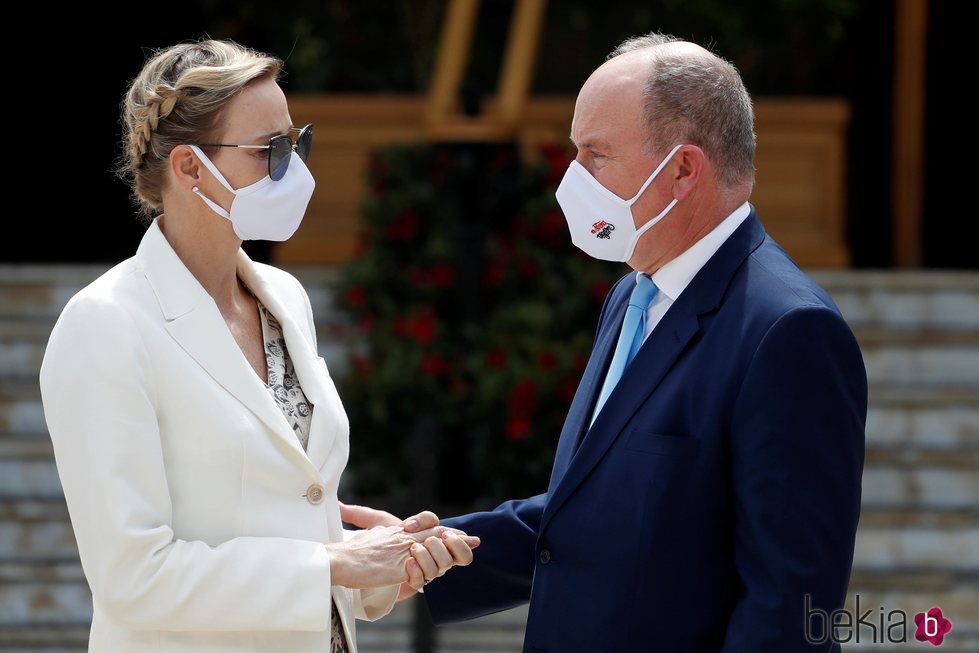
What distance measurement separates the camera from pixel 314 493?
2.45 m

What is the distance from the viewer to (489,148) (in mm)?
6512

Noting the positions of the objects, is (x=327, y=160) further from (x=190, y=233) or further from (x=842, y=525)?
(x=842, y=525)

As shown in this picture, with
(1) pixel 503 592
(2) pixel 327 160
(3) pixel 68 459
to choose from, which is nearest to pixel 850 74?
(2) pixel 327 160

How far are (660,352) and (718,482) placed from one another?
0.27 metres

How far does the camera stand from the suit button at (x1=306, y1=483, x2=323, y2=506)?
2.44 metres

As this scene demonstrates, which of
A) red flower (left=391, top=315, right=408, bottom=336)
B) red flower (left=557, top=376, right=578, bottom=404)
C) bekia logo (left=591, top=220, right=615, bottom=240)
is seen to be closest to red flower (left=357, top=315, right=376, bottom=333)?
red flower (left=391, top=315, right=408, bottom=336)

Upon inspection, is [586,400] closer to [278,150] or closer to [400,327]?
[278,150]

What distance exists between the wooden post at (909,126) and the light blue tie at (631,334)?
7.07 metres

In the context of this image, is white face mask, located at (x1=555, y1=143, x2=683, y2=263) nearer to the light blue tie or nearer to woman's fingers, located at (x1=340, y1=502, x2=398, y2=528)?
the light blue tie

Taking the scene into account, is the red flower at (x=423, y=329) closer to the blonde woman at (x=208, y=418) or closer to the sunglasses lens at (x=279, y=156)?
the blonde woman at (x=208, y=418)

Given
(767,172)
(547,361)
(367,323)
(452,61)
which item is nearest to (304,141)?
(547,361)

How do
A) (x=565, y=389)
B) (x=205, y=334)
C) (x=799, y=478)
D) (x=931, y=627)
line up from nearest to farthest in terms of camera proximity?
1. (x=799, y=478)
2. (x=205, y=334)
3. (x=931, y=627)
4. (x=565, y=389)

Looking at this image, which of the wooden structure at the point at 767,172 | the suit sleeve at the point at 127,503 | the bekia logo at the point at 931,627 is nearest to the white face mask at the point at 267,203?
the suit sleeve at the point at 127,503

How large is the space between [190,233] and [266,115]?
28 cm
